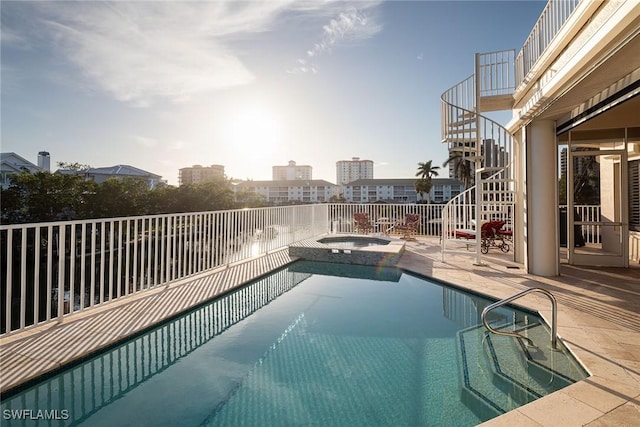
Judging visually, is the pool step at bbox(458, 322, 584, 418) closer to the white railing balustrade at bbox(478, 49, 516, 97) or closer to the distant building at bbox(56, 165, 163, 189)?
the white railing balustrade at bbox(478, 49, 516, 97)

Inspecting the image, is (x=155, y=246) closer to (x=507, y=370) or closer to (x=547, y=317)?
(x=507, y=370)

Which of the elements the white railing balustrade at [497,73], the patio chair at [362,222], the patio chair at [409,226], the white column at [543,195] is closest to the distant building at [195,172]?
the patio chair at [362,222]

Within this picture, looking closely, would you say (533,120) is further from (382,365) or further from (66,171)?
(66,171)

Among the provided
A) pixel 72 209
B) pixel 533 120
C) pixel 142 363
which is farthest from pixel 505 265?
pixel 72 209

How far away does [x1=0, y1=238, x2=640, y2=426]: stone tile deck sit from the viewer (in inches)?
77.7

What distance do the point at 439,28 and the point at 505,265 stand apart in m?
6.23

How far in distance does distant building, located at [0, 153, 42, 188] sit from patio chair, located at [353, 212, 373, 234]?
30740mm

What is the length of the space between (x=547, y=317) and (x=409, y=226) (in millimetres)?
7038

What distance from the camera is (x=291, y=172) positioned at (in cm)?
11175

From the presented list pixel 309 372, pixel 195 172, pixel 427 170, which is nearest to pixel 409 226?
pixel 309 372

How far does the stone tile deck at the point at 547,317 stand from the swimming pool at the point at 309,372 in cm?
18

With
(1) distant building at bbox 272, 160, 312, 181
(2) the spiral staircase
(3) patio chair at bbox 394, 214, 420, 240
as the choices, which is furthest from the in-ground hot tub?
(1) distant building at bbox 272, 160, 312, 181

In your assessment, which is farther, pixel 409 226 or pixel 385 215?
pixel 385 215

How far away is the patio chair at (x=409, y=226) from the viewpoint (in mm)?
10547
